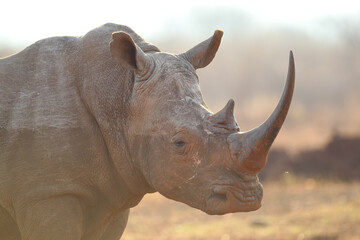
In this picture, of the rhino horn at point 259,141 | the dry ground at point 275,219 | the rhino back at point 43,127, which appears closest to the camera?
the rhino horn at point 259,141

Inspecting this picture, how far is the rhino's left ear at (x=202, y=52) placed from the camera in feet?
21.2

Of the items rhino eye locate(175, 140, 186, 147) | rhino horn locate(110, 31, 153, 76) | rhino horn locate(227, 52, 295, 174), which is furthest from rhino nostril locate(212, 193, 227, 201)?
rhino horn locate(110, 31, 153, 76)

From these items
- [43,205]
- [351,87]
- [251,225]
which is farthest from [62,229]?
[351,87]

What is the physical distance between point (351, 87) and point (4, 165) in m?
55.3

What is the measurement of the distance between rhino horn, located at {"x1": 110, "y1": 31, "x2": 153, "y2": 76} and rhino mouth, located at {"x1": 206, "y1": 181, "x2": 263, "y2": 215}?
124 centimetres

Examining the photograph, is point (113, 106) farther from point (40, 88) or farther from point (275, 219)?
point (275, 219)

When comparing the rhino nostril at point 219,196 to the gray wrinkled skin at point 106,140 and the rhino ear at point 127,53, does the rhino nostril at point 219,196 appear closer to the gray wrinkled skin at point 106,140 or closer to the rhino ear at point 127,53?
the gray wrinkled skin at point 106,140

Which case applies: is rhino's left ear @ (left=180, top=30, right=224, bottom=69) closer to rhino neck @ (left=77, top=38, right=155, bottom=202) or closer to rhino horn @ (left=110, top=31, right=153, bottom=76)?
rhino horn @ (left=110, top=31, right=153, bottom=76)

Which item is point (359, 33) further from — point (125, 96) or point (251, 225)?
point (125, 96)

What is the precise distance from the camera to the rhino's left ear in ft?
21.2

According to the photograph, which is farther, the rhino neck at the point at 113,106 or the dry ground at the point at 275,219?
the dry ground at the point at 275,219

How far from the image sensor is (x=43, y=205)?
5754mm

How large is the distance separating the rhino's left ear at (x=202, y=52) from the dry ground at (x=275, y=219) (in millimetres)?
4543

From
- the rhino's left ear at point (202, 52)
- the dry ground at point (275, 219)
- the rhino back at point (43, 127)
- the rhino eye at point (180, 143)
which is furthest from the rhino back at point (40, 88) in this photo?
the dry ground at point (275, 219)
